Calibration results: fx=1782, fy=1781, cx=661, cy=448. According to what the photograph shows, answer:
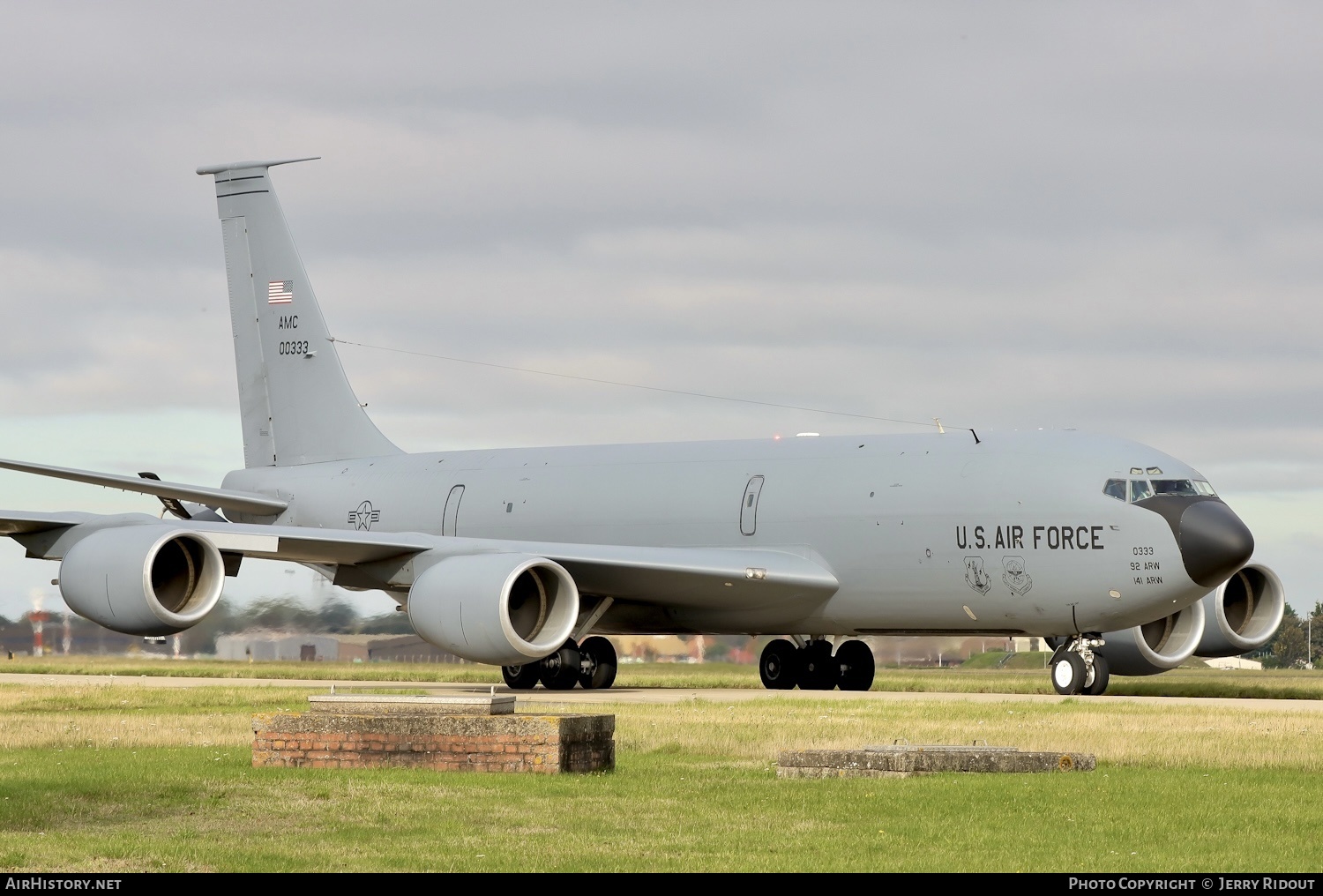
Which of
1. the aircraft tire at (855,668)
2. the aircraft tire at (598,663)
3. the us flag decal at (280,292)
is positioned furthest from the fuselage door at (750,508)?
the us flag decal at (280,292)

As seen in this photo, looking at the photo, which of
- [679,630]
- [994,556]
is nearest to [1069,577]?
[994,556]

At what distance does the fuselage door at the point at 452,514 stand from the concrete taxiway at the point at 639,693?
2521 millimetres

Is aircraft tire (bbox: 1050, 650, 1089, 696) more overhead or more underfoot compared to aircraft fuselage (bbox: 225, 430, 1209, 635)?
more underfoot

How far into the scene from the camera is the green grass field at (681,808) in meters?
8.84

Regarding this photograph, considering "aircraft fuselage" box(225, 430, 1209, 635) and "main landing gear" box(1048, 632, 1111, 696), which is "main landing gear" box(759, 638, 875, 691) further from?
"main landing gear" box(1048, 632, 1111, 696)

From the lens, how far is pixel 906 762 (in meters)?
12.5

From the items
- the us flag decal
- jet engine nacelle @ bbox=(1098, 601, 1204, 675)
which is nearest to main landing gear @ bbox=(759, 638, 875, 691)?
jet engine nacelle @ bbox=(1098, 601, 1204, 675)

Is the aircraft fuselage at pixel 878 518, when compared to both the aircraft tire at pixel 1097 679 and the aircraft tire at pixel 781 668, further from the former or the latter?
the aircraft tire at pixel 781 668

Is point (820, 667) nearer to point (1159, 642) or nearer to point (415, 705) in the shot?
point (1159, 642)

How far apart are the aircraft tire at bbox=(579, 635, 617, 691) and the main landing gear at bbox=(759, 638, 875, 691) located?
250 centimetres

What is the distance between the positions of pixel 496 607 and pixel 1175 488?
29.0 ft

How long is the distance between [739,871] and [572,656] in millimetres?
18135

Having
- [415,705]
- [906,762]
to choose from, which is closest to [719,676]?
[415,705]

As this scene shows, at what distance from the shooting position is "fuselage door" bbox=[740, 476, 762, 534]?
26.0m
